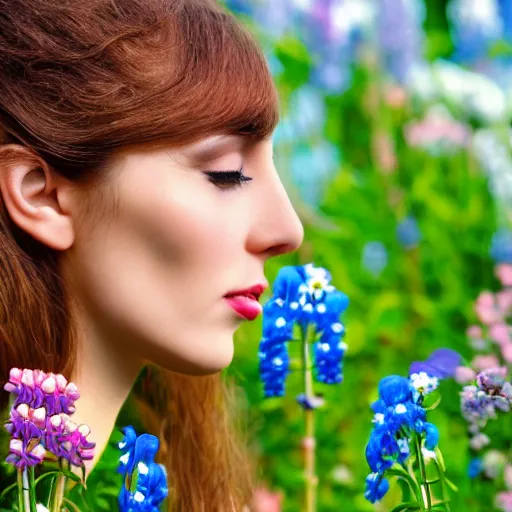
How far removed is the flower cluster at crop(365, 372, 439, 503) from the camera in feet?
3.55

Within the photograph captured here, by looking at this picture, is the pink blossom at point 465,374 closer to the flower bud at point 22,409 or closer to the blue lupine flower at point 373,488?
the blue lupine flower at point 373,488

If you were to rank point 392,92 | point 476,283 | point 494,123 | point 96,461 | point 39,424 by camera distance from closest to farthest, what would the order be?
point 39,424 → point 96,461 → point 476,283 → point 494,123 → point 392,92

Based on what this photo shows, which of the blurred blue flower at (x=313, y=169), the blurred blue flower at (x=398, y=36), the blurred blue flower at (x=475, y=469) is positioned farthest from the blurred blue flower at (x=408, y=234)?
the blurred blue flower at (x=475, y=469)

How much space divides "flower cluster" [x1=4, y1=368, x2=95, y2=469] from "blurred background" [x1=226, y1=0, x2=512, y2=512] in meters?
0.98

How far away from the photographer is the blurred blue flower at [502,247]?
102 inches

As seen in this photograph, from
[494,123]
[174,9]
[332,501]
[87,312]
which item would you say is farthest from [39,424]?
[494,123]

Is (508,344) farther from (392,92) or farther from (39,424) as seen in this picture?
(392,92)

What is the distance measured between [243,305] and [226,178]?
0.58 feet

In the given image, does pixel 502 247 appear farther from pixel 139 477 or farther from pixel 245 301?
pixel 139 477

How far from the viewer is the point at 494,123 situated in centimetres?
305

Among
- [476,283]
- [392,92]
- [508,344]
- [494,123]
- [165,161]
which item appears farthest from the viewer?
[392,92]

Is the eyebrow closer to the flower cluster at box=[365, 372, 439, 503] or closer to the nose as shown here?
the nose

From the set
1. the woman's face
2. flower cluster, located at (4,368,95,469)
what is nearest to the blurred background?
the woman's face

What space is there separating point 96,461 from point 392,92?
2.08m
